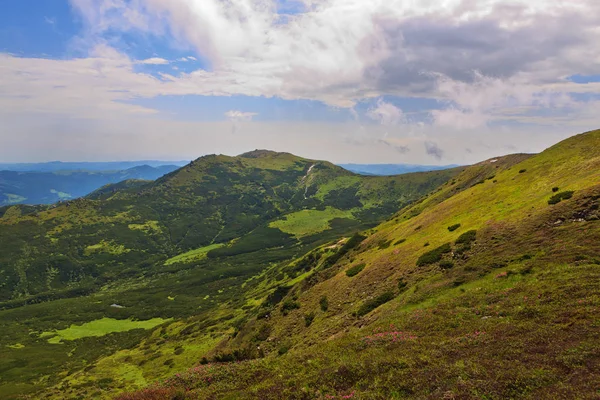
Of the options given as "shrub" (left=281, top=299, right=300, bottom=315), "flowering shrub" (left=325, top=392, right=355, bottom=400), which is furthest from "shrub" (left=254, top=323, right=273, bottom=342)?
"flowering shrub" (left=325, top=392, right=355, bottom=400)

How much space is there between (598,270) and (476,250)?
41.8 ft

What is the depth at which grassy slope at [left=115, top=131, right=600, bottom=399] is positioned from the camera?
16375 mm

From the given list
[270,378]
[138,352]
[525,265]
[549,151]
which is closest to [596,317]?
[525,265]

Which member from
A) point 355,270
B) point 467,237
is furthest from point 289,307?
point 467,237

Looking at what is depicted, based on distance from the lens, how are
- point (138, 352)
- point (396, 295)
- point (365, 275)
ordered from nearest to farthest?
point (396, 295) < point (365, 275) < point (138, 352)

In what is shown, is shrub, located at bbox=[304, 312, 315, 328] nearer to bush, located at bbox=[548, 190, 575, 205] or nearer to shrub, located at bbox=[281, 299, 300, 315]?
shrub, located at bbox=[281, 299, 300, 315]

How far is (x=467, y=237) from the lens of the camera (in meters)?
39.3

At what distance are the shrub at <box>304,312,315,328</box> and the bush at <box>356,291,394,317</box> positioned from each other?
7839 millimetres

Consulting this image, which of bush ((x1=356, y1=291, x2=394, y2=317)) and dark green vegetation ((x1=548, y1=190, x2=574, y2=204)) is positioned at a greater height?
dark green vegetation ((x1=548, y1=190, x2=574, y2=204))

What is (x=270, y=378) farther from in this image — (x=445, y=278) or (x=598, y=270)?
(x=598, y=270)

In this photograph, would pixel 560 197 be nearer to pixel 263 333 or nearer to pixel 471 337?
pixel 471 337

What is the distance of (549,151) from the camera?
208ft

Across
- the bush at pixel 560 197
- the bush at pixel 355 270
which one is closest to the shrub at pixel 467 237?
the bush at pixel 560 197

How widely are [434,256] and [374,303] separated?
32.4ft
